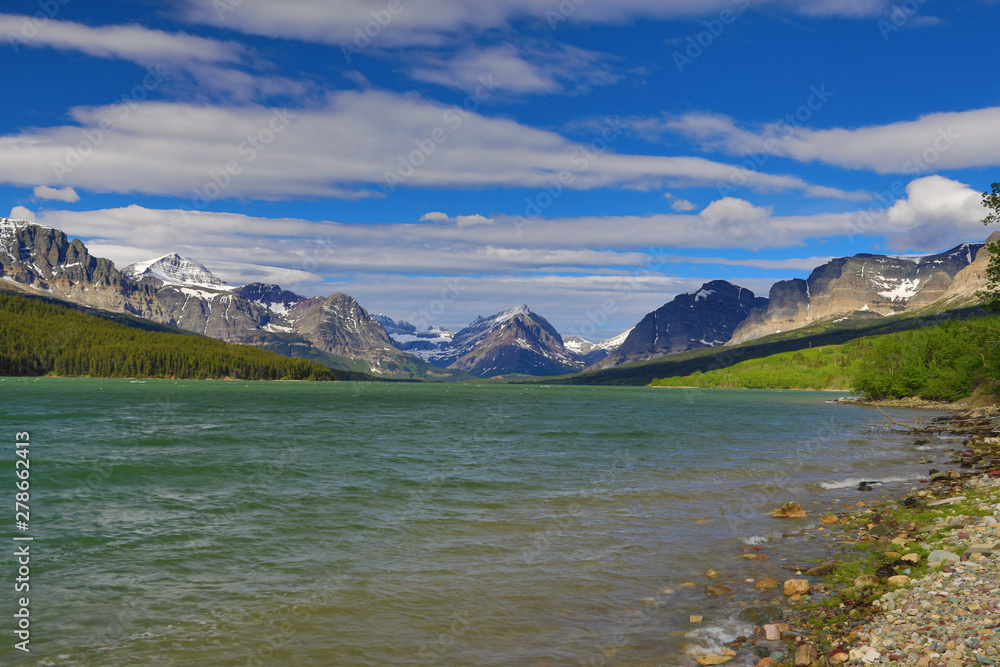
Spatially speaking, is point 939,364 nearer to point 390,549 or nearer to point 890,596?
point 890,596

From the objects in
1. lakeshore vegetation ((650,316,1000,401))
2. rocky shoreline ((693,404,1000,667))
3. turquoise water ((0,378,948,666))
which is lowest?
A: turquoise water ((0,378,948,666))

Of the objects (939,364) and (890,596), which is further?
(939,364)

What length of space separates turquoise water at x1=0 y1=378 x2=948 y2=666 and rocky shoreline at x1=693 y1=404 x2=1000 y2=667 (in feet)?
4.66

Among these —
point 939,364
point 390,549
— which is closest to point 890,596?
point 390,549

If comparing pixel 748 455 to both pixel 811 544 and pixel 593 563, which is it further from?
pixel 593 563

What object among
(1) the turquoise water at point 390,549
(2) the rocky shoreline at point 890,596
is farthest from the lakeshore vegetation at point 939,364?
(2) the rocky shoreline at point 890,596

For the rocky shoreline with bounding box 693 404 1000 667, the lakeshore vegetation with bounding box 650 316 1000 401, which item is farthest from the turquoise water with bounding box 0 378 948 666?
the lakeshore vegetation with bounding box 650 316 1000 401

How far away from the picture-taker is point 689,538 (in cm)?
2417

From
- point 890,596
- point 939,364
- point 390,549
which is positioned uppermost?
point 939,364

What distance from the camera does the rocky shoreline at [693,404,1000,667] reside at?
12.0 m

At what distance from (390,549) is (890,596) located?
16085 millimetres

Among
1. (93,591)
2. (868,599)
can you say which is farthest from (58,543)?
(868,599)

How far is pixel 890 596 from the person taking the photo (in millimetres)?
15180

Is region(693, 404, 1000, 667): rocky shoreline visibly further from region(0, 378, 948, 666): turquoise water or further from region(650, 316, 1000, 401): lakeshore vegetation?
region(650, 316, 1000, 401): lakeshore vegetation
